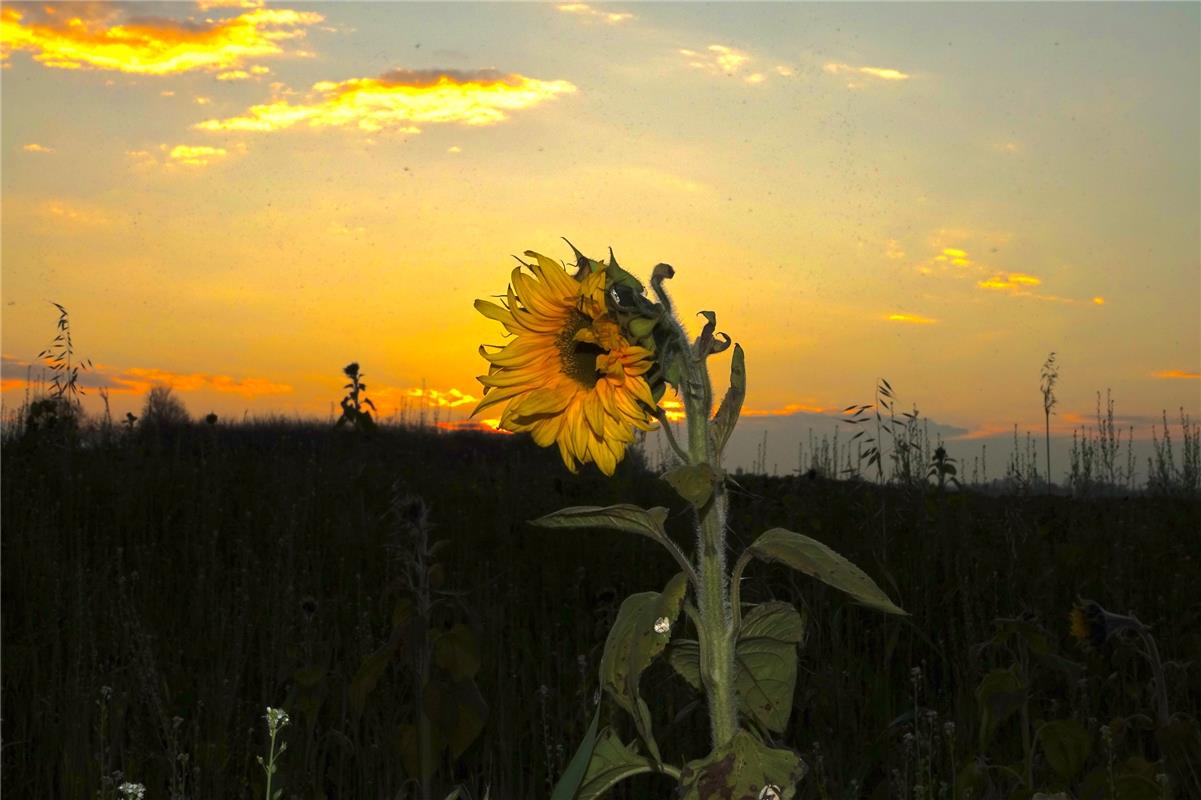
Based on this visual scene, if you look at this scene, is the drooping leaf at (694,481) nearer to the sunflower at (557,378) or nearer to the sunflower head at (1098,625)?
the sunflower at (557,378)

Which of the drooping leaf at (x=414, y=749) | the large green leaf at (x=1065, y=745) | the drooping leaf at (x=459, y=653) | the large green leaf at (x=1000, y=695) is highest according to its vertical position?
the drooping leaf at (x=459, y=653)

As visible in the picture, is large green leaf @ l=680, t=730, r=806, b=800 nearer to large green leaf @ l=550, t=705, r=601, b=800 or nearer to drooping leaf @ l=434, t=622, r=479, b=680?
large green leaf @ l=550, t=705, r=601, b=800

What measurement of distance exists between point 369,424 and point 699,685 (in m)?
6.82

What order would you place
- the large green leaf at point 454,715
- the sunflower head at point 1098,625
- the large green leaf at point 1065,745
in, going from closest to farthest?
the large green leaf at point 1065,745 < the large green leaf at point 454,715 < the sunflower head at point 1098,625

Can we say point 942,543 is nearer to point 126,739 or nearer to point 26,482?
point 126,739

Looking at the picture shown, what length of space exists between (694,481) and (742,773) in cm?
36

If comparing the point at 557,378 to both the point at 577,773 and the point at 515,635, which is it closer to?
the point at 577,773

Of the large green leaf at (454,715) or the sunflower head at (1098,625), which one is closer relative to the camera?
the large green leaf at (454,715)

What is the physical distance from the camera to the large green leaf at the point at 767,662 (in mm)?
1487

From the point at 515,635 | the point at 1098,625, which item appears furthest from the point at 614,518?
the point at 515,635

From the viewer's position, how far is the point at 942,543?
5.41 m

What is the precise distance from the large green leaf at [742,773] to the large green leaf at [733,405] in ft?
1.22

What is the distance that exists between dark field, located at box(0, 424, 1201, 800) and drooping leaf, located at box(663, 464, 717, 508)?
317mm

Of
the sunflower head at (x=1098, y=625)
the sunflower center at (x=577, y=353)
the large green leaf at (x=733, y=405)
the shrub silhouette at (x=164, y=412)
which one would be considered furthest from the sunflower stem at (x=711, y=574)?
the shrub silhouette at (x=164, y=412)
